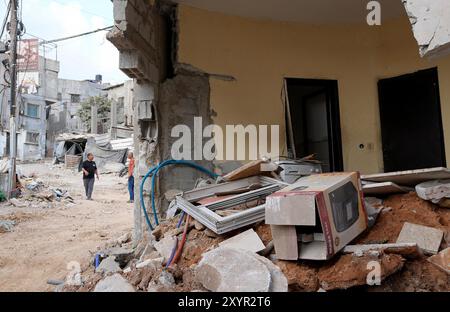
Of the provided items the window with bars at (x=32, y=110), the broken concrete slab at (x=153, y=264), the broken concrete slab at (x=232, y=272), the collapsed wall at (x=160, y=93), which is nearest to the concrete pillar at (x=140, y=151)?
the collapsed wall at (x=160, y=93)

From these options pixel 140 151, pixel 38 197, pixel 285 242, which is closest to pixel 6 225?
pixel 38 197

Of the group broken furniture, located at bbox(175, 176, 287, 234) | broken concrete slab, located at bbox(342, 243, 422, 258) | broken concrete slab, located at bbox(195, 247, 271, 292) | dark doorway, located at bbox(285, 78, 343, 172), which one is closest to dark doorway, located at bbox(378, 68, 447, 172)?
dark doorway, located at bbox(285, 78, 343, 172)

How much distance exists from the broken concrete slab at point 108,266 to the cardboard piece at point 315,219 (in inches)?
60.6

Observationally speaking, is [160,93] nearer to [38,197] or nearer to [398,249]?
[398,249]

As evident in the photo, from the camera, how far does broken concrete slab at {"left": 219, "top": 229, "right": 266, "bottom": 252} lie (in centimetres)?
235

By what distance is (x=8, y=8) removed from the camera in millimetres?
11867

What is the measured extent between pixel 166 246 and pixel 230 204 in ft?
2.27

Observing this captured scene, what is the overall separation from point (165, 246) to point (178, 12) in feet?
10.3

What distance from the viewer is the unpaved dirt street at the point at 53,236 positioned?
4262mm
